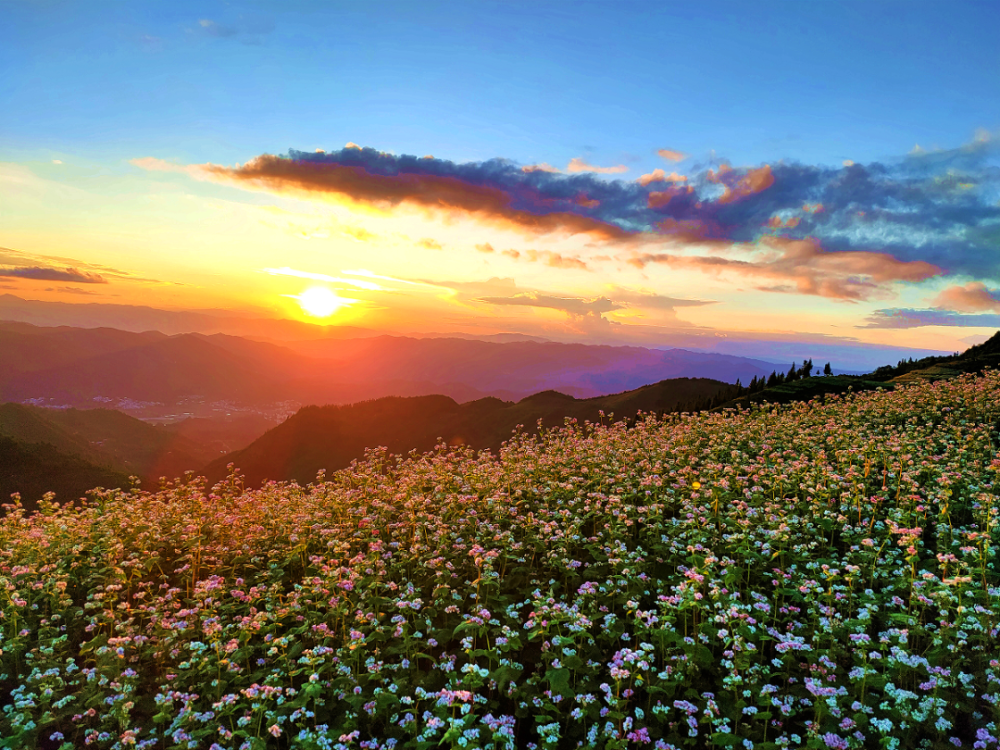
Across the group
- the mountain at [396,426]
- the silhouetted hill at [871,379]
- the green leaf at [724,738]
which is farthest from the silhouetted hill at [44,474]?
the green leaf at [724,738]

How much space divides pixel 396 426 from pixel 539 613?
115604 mm

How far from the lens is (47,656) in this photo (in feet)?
31.2

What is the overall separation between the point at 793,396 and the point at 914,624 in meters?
31.1

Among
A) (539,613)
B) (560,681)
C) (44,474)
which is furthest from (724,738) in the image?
(44,474)

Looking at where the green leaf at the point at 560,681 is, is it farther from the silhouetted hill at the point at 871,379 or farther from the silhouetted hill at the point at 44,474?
the silhouetted hill at the point at 44,474

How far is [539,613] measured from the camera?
7.62 meters

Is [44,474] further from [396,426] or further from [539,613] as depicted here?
[539,613]

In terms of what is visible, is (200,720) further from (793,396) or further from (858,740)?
(793,396)

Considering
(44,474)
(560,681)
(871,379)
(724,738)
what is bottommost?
(44,474)

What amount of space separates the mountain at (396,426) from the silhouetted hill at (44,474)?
89.3 ft

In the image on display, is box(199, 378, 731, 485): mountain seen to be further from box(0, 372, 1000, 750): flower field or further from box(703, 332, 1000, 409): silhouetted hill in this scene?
box(0, 372, 1000, 750): flower field

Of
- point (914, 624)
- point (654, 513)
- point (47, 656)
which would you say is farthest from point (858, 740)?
point (47, 656)

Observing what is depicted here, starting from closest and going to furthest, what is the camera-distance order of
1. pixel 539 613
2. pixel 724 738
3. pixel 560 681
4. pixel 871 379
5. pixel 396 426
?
pixel 724 738 → pixel 560 681 → pixel 539 613 → pixel 871 379 → pixel 396 426

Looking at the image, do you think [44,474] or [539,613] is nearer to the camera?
[539,613]
